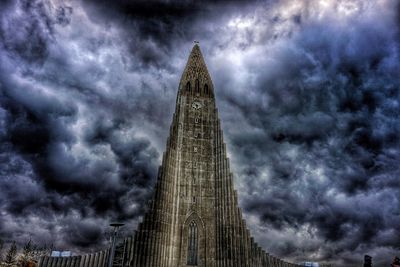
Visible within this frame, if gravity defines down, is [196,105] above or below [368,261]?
above

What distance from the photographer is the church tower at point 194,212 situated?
3475 cm

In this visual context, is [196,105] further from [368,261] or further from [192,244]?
[368,261]

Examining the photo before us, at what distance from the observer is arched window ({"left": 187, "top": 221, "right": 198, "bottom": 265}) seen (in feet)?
119

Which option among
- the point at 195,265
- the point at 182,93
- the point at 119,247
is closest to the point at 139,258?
the point at 119,247

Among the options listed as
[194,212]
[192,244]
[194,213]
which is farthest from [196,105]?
[192,244]

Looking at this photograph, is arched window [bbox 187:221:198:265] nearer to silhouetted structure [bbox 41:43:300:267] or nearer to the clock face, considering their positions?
silhouetted structure [bbox 41:43:300:267]

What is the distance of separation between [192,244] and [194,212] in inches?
156

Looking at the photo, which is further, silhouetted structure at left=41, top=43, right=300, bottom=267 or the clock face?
the clock face

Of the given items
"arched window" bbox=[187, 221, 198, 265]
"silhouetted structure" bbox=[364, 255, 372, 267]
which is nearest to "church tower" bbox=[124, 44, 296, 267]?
"arched window" bbox=[187, 221, 198, 265]

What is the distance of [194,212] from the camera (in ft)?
127

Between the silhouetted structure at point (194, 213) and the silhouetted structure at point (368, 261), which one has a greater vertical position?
the silhouetted structure at point (194, 213)

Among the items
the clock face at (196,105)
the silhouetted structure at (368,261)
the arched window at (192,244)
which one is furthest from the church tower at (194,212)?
the silhouetted structure at (368,261)

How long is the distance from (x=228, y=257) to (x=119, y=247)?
1299 cm

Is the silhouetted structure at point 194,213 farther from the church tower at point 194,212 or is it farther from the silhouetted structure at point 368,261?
the silhouetted structure at point 368,261
